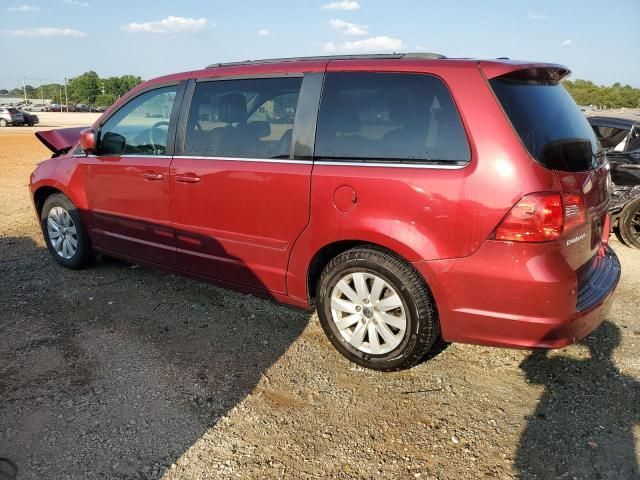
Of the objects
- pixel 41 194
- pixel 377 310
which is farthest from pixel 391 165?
pixel 41 194

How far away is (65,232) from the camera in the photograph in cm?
502

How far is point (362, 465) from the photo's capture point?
2477 millimetres

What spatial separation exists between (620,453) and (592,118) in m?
5.80

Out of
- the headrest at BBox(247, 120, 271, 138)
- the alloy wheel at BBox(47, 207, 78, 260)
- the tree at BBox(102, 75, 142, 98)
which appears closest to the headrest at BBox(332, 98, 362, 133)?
the headrest at BBox(247, 120, 271, 138)

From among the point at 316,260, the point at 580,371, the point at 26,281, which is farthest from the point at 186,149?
the point at 580,371

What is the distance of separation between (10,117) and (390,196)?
126 feet

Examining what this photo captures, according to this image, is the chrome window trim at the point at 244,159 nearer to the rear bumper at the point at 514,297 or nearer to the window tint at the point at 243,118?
the window tint at the point at 243,118

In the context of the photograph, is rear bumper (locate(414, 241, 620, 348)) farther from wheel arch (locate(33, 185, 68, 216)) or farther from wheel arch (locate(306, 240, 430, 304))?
wheel arch (locate(33, 185, 68, 216))

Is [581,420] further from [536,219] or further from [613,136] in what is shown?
[613,136]

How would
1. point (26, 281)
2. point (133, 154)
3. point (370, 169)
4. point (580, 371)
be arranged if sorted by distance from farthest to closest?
point (26, 281) < point (133, 154) < point (580, 371) < point (370, 169)

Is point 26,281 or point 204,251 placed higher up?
point 204,251

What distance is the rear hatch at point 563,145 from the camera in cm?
267

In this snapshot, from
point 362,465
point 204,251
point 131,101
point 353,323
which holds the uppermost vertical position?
point 131,101

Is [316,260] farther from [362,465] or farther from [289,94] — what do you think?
[362,465]
